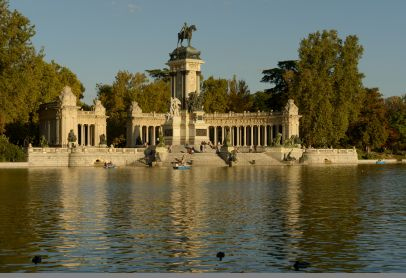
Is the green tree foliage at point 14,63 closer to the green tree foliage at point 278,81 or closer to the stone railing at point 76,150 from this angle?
the stone railing at point 76,150

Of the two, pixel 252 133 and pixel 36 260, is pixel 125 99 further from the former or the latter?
pixel 36 260

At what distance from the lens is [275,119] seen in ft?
405

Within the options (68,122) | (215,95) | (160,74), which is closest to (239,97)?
(215,95)

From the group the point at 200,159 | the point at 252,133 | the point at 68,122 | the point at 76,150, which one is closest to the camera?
the point at 76,150

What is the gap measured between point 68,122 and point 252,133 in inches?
1310

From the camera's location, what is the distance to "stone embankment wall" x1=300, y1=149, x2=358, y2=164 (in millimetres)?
108819

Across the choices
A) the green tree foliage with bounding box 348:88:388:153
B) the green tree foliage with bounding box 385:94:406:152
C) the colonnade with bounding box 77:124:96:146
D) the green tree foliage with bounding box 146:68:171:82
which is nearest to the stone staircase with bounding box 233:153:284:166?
the green tree foliage with bounding box 348:88:388:153

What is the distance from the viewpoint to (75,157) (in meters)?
93.0

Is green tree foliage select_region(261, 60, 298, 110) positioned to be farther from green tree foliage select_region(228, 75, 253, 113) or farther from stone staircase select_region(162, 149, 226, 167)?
stone staircase select_region(162, 149, 226, 167)

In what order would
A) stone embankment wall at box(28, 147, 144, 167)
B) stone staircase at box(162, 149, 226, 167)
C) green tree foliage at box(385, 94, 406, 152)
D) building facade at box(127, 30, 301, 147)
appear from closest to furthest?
1. stone embankment wall at box(28, 147, 144, 167)
2. stone staircase at box(162, 149, 226, 167)
3. building facade at box(127, 30, 301, 147)
4. green tree foliage at box(385, 94, 406, 152)

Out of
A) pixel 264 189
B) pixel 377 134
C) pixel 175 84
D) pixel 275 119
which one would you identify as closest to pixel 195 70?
pixel 175 84

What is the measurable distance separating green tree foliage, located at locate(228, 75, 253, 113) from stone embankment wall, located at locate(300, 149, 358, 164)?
3558 centimetres

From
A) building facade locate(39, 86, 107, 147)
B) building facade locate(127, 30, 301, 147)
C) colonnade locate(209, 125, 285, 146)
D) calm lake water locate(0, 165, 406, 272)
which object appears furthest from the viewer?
colonnade locate(209, 125, 285, 146)

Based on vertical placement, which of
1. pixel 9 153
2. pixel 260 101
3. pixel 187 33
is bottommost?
pixel 9 153
